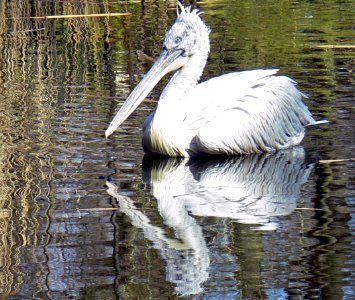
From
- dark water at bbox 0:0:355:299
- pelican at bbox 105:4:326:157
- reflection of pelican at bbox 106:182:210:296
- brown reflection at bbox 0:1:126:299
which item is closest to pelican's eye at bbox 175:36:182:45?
pelican at bbox 105:4:326:157

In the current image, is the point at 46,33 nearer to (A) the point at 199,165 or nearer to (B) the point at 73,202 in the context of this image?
(A) the point at 199,165

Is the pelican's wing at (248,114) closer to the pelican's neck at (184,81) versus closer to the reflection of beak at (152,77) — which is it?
the pelican's neck at (184,81)

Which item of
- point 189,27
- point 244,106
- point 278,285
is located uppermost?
point 189,27

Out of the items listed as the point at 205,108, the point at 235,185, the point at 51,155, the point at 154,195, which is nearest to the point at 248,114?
the point at 205,108

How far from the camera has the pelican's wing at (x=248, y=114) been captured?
670 cm

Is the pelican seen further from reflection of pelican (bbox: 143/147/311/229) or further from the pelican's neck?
reflection of pelican (bbox: 143/147/311/229)

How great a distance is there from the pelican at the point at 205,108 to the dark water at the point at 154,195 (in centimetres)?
12

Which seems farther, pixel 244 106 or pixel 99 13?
pixel 99 13

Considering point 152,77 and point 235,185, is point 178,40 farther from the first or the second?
point 235,185

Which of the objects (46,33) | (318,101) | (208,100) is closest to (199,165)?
(208,100)

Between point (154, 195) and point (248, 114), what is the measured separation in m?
1.46

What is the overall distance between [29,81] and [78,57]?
4.11ft

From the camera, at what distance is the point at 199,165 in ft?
21.6

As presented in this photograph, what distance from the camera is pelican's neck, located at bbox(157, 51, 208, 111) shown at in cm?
689
